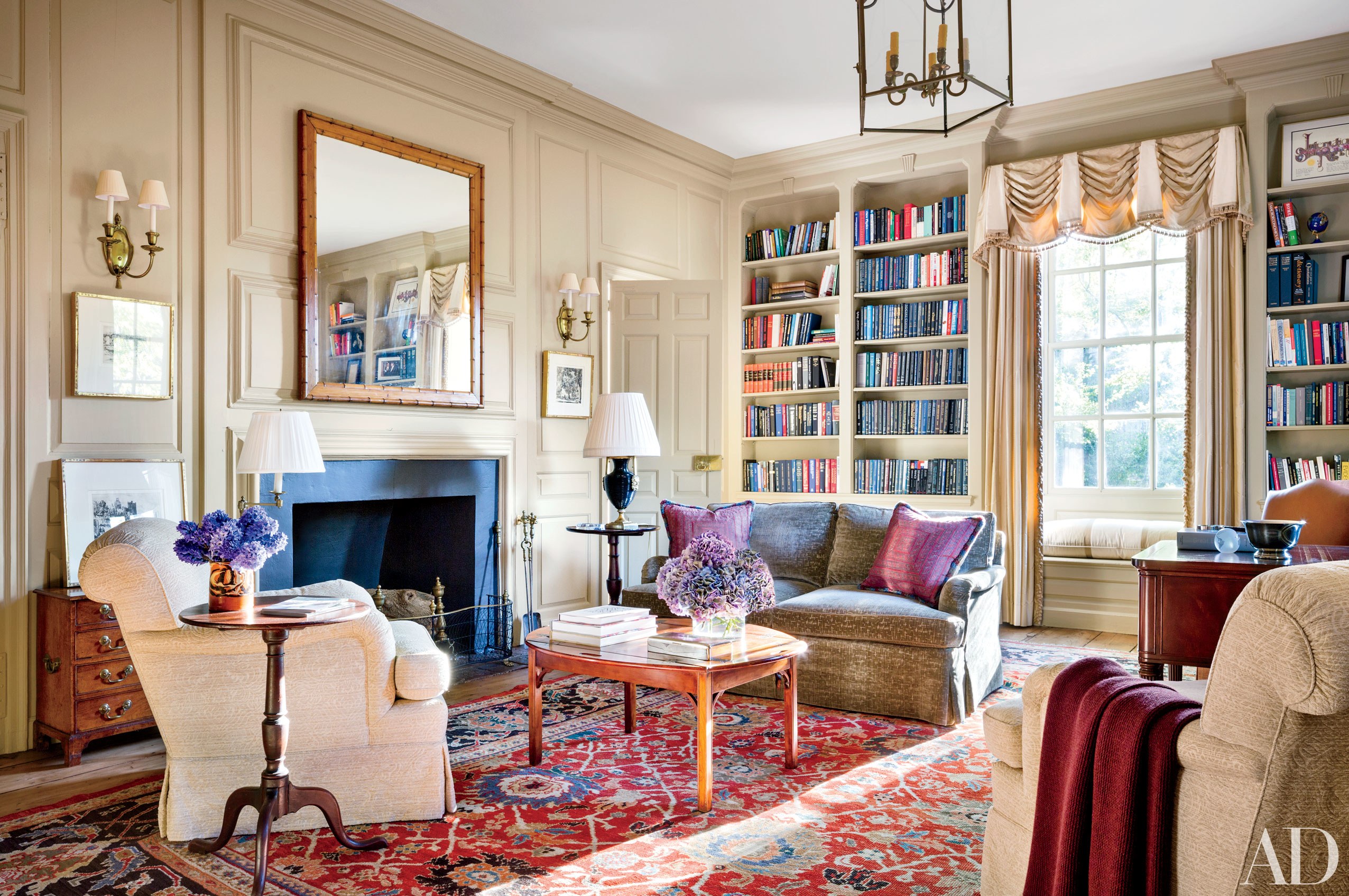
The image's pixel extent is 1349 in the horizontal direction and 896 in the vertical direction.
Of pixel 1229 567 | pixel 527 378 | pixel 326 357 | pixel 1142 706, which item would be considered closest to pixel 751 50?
pixel 527 378

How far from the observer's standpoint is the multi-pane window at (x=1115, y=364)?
5.59 metres

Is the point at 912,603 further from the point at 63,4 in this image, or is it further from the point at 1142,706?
the point at 63,4

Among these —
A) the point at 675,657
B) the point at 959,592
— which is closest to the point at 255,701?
the point at 675,657

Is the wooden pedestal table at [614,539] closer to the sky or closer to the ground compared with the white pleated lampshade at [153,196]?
closer to the ground

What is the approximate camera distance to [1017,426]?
5.62 metres

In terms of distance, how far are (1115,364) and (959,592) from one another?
2765 millimetres

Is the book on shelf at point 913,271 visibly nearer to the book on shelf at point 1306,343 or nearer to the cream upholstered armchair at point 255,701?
the book on shelf at point 1306,343

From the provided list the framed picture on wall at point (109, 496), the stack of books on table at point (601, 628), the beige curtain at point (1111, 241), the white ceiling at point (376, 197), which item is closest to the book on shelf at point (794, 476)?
the beige curtain at point (1111, 241)

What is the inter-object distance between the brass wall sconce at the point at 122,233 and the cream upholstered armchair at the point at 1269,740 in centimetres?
Answer: 368

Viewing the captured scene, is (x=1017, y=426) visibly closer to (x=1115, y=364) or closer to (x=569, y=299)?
(x=1115, y=364)

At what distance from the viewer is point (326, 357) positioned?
4.21 meters

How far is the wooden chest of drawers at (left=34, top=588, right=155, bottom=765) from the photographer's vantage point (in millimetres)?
3193

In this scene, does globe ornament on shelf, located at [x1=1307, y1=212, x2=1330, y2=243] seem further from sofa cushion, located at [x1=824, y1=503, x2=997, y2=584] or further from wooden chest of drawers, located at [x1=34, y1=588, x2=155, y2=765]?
Answer: wooden chest of drawers, located at [x1=34, y1=588, x2=155, y2=765]

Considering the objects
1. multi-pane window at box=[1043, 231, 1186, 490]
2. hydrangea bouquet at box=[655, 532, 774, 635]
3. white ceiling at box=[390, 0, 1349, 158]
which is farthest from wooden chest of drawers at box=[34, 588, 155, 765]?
multi-pane window at box=[1043, 231, 1186, 490]
